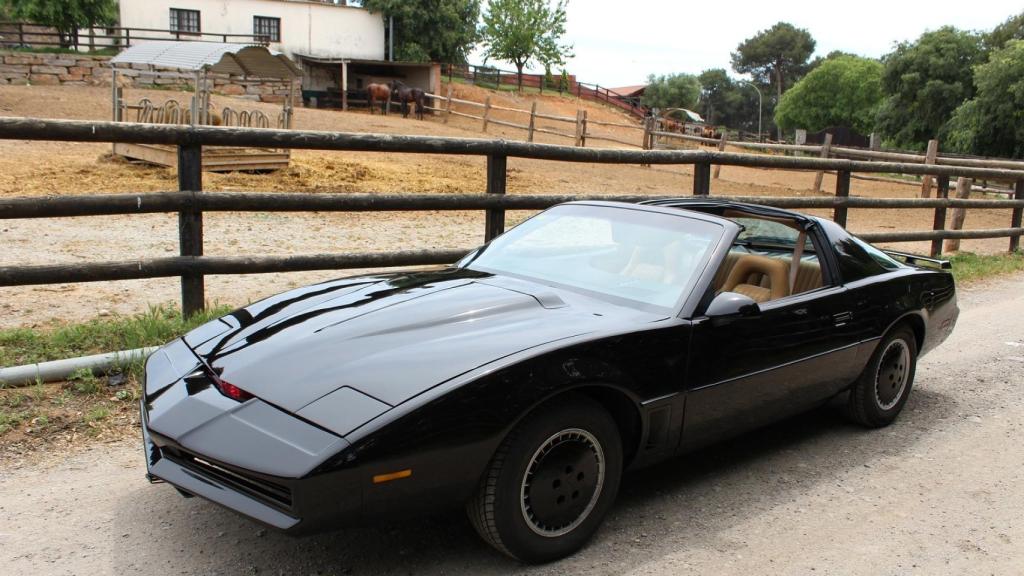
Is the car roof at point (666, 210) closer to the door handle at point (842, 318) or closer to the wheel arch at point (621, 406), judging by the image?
the door handle at point (842, 318)

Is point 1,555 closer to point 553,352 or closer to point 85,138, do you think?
point 553,352

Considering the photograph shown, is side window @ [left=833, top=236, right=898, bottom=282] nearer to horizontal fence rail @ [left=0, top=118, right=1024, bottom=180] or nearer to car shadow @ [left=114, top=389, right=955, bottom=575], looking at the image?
car shadow @ [left=114, top=389, right=955, bottom=575]

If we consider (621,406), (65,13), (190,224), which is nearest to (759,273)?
(621,406)

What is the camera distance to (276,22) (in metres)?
43.6

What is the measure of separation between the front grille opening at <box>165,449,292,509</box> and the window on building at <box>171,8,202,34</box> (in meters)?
43.9

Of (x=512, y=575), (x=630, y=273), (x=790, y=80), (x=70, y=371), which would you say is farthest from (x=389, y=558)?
(x=790, y=80)

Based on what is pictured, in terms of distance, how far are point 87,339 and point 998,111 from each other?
35.0 metres

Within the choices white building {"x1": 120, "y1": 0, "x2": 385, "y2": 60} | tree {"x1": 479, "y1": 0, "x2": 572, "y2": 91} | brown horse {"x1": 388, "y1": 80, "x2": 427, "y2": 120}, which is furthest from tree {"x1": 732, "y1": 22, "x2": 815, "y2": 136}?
brown horse {"x1": 388, "y1": 80, "x2": 427, "y2": 120}

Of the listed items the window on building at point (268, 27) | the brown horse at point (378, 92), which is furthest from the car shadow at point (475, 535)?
the window on building at point (268, 27)

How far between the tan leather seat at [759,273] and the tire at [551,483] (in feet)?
4.78

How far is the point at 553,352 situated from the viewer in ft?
10.2

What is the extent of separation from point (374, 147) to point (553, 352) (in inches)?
132

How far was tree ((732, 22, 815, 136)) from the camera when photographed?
11881 cm

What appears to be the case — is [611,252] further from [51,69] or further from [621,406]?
[51,69]
